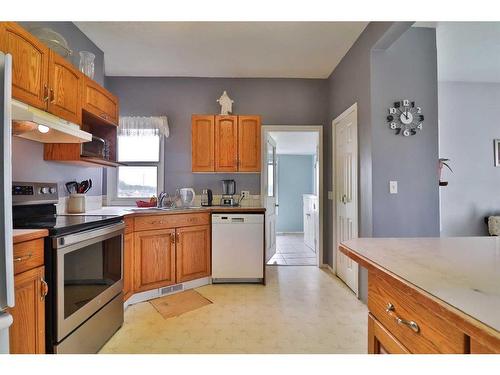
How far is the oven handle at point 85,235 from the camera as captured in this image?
1402 millimetres

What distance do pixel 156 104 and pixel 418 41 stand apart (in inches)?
122

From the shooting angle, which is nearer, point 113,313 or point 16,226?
point 16,226

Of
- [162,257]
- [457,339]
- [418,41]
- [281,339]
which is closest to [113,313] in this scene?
[162,257]

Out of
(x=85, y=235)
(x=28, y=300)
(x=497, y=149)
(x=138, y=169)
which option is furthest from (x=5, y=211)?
(x=497, y=149)

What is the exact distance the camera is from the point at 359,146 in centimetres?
262

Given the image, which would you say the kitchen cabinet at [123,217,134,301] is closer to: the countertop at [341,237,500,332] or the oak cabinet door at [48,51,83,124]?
the oak cabinet door at [48,51,83,124]

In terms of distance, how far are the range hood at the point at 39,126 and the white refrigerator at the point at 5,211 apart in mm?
482

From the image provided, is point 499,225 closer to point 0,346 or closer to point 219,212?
point 219,212

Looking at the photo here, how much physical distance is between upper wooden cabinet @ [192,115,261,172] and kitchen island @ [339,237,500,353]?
233 centimetres

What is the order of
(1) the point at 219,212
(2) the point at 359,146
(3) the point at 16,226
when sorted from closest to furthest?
(3) the point at 16,226, (2) the point at 359,146, (1) the point at 219,212

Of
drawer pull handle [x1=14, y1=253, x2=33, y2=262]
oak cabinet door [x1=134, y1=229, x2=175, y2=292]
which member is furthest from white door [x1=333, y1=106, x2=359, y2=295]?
drawer pull handle [x1=14, y1=253, x2=33, y2=262]

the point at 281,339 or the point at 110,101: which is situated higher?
the point at 110,101

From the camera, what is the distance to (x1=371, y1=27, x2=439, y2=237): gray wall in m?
2.32
